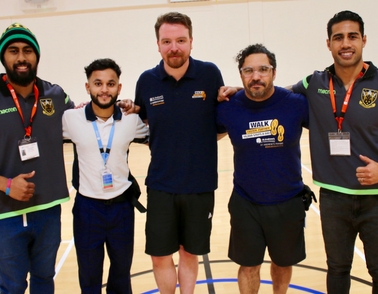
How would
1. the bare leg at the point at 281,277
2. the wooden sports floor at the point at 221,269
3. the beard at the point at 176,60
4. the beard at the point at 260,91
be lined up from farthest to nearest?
the wooden sports floor at the point at 221,269 < the bare leg at the point at 281,277 < the beard at the point at 176,60 < the beard at the point at 260,91

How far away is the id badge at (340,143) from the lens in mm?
2500

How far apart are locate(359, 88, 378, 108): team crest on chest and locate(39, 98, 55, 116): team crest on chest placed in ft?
6.86

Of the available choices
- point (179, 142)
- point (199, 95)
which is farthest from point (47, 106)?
point (199, 95)

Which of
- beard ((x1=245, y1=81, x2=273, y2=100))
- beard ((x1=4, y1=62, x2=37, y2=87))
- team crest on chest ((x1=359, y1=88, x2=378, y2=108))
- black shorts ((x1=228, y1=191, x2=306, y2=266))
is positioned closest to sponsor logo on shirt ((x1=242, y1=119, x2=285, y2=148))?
beard ((x1=245, y1=81, x2=273, y2=100))

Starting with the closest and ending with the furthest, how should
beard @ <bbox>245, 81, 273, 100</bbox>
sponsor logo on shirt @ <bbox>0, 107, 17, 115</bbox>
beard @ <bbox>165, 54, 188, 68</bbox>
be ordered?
sponsor logo on shirt @ <bbox>0, 107, 17, 115</bbox>, beard @ <bbox>245, 81, 273, 100</bbox>, beard @ <bbox>165, 54, 188, 68</bbox>

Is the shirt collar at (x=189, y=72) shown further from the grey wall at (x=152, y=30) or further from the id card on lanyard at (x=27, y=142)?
the grey wall at (x=152, y=30)

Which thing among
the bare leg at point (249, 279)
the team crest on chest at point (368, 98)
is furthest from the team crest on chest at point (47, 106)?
the team crest on chest at point (368, 98)

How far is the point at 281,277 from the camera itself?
9.34 ft

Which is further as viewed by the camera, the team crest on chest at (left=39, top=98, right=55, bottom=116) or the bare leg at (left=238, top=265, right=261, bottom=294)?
the bare leg at (left=238, top=265, right=261, bottom=294)

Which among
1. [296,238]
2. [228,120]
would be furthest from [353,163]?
[228,120]

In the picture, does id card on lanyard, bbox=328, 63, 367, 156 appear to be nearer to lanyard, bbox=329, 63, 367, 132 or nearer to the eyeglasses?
lanyard, bbox=329, 63, 367, 132

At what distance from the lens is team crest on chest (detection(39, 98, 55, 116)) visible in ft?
8.54

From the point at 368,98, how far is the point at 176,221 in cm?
158

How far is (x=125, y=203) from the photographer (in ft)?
9.03
